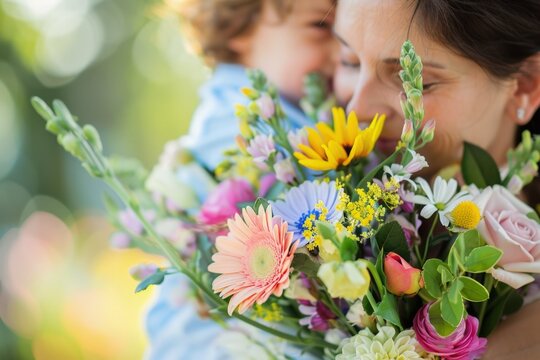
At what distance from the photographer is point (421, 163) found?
58 centimetres

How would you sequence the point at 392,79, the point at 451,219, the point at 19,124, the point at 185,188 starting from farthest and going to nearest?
1. the point at 19,124
2. the point at 185,188
3. the point at 392,79
4. the point at 451,219

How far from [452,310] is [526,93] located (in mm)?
333

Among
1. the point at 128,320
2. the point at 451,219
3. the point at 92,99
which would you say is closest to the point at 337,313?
the point at 451,219

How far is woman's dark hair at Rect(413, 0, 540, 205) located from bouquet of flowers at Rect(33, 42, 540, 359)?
0.31 ft

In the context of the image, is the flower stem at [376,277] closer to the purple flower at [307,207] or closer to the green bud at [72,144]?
the purple flower at [307,207]

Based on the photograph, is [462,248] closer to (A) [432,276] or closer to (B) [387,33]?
(A) [432,276]

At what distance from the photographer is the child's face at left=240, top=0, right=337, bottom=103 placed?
2.78 feet

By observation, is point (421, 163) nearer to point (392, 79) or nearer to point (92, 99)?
point (392, 79)

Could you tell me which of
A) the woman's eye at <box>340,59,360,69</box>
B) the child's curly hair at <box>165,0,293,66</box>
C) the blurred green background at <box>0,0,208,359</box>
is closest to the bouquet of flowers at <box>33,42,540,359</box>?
the woman's eye at <box>340,59,360,69</box>

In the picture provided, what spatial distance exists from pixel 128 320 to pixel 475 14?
1912 mm

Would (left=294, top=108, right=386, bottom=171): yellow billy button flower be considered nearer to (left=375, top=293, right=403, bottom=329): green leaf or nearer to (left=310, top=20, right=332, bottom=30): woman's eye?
(left=375, top=293, right=403, bottom=329): green leaf

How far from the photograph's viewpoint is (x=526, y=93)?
754mm

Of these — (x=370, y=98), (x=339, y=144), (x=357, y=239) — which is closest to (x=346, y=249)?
(x=357, y=239)

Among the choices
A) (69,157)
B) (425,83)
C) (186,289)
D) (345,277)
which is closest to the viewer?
(345,277)
